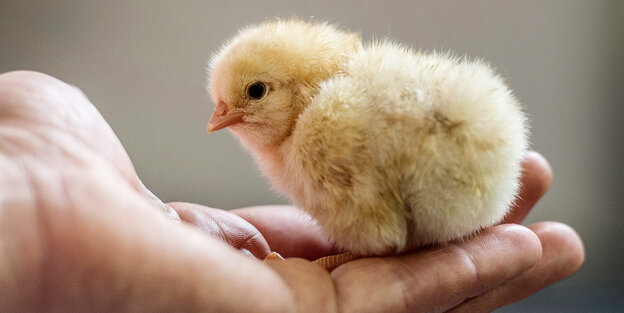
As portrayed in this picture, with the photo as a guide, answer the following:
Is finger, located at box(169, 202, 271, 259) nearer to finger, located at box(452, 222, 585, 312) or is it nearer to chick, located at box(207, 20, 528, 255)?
chick, located at box(207, 20, 528, 255)

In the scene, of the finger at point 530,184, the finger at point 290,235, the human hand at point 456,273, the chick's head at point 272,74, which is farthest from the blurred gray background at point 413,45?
the chick's head at point 272,74

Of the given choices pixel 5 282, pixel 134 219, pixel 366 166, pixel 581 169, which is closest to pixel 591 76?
pixel 581 169

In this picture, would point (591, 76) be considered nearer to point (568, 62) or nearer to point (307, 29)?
point (568, 62)

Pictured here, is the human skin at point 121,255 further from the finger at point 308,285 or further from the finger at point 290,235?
the finger at point 290,235

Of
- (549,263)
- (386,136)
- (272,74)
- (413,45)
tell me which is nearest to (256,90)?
(272,74)

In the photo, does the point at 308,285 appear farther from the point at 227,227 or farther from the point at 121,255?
the point at 227,227
